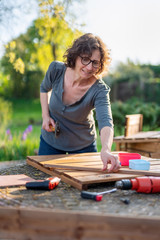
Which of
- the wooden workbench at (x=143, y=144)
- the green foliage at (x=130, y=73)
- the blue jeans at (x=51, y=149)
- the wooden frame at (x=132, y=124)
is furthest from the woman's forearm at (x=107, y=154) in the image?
the green foliage at (x=130, y=73)

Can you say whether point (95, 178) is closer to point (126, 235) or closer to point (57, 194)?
point (57, 194)

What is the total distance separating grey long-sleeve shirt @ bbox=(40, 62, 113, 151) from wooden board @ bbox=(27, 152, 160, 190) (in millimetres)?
224

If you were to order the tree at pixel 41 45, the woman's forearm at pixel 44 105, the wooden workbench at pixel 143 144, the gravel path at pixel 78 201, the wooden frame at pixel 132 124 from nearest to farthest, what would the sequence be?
the gravel path at pixel 78 201 → the woman's forearm at pixel 44 105 → the wooden workbench at pixel 143 144 → the wooden frame at pixel 132 124 → the tree at pixel 41 45

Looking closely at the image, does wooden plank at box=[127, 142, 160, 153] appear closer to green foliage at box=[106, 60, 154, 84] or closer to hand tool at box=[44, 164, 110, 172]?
hand tool at box=[44, 164, 110, 172]

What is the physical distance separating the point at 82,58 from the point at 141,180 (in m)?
1.00

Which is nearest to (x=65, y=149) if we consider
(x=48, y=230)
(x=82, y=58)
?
(x=82, y=58)

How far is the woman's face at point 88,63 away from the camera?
2.18m

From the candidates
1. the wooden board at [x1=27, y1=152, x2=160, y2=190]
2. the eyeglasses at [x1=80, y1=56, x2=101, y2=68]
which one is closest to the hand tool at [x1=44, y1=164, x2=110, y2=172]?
the wooden board at [x1=27, y1=152, x2=160, y2=190]

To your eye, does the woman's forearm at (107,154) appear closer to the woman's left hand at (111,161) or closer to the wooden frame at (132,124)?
the woman's left hand at (111,161)

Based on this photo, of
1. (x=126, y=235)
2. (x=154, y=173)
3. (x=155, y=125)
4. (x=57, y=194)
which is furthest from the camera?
(x=155, y=125)

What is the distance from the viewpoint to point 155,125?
6883 mm

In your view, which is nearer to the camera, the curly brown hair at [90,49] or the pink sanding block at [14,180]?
the pink sanding block at [14,180]

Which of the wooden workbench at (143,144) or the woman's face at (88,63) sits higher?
the woman's face at (88,63)

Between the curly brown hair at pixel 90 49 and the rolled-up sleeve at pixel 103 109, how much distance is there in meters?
0.17
